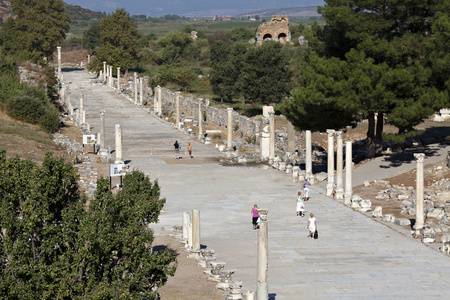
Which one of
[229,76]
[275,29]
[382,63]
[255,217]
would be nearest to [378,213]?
[255,217]

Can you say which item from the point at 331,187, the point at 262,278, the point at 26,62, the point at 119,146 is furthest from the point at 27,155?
the point at 26,62

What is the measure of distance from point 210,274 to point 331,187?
1230 cm

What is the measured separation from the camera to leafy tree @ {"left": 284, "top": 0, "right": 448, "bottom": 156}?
110ft

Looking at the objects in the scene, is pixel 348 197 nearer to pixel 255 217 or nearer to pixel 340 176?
pixel 340 176

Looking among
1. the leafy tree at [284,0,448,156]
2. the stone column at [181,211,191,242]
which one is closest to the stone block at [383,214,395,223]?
the stone column at [181,211,191,242]

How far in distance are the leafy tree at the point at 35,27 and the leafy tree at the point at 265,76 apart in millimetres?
29885

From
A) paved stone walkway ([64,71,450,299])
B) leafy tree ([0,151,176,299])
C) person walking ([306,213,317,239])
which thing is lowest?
paved stone walkway ([64,71,450,299])

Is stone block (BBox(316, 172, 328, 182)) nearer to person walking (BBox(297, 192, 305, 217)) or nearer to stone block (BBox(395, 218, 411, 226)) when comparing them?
person walking (BBox(297, 192, 305, 217))

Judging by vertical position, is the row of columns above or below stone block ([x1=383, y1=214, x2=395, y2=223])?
above

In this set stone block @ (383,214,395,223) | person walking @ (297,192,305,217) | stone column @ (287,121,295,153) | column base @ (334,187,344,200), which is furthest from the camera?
stone column @ (287,121,295,153)

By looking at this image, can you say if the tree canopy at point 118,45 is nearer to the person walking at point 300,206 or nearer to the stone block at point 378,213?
the person walking at point 300,206

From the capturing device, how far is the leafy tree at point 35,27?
8450 cm

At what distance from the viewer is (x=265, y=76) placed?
213 feet

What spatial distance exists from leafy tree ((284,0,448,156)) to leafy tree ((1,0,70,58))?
54673 mm
